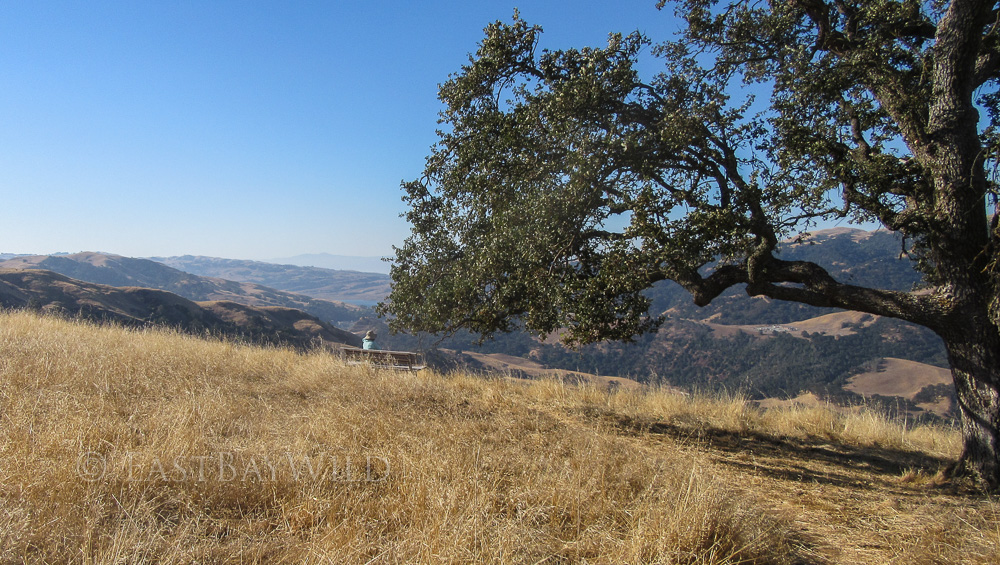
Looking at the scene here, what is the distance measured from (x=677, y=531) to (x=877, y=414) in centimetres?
1023

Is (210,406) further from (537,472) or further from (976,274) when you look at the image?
(976,274)

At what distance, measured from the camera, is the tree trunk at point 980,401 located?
20.0 feet

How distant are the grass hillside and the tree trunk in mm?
429

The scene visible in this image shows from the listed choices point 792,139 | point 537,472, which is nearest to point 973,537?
point 537,472

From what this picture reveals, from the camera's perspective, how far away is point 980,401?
20.4 ft

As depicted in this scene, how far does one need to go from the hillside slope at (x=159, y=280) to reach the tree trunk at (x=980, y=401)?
465 feet

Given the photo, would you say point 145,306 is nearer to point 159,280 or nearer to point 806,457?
point 806,457

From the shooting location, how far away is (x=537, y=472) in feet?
14.8

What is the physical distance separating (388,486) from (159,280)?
196019 mm

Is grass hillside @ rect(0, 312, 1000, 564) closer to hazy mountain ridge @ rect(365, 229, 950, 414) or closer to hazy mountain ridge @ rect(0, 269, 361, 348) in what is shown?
hazy mountain ridge @ rect(0, 269, 361, 348)

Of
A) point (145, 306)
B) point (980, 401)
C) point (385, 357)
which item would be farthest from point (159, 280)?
point (980, 401)

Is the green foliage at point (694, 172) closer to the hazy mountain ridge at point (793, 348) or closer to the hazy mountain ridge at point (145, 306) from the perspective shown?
the hazy mountain ridge at point (145, 306)

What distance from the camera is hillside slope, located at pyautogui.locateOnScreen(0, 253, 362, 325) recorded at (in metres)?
145

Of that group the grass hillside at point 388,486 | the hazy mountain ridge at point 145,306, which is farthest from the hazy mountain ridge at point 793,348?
the grass hillside at point 388,486
